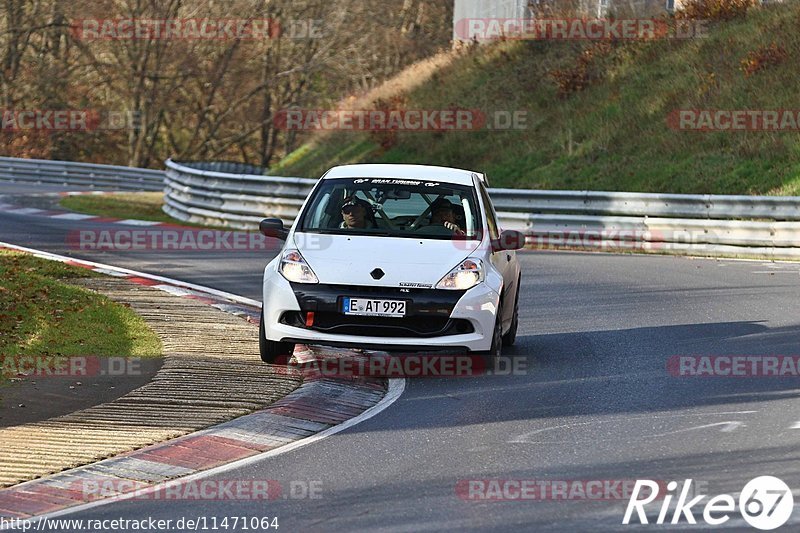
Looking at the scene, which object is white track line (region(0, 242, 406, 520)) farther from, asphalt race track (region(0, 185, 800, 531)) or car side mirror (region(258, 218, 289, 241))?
car side mirror (region(258, 218, 289, 241))

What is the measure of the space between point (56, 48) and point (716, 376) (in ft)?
143

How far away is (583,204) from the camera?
2400 centimetres

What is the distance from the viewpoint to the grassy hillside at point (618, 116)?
2764cm

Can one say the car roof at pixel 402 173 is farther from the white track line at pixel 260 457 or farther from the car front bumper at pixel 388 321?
the white track line at pixel 260 457

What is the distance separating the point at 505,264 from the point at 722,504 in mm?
A: 5265

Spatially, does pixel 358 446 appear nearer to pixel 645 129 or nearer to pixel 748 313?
pixel 748 313

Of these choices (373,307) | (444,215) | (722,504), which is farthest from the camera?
(444,215)

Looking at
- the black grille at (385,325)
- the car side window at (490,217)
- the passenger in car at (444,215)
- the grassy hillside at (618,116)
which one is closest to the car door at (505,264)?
the car side window at (490,217)

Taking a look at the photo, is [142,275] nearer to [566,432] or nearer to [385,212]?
[385,212]

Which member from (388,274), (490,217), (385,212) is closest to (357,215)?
(385,212)

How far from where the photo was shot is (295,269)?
10.9 metres

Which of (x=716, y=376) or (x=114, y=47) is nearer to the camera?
(x=716, y=376)

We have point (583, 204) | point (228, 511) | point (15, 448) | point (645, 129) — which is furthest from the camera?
point (645, 129)

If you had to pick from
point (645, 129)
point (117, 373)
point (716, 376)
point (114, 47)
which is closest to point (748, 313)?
point (716, 376)
